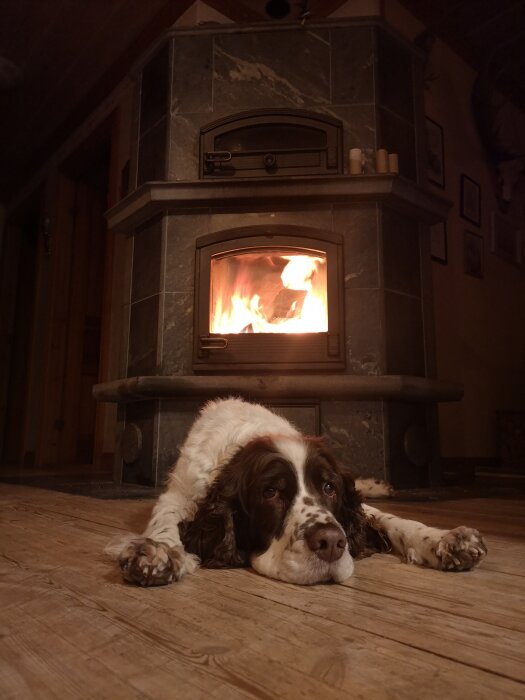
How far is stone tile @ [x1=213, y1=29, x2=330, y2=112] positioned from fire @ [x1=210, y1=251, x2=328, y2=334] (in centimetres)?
111

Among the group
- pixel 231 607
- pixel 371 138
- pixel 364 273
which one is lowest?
pixel 231 607

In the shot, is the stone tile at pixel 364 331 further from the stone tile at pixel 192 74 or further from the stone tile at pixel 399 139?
the stone tile at pixel 192 74

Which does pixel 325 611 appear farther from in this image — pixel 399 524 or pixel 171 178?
pixel 171 178

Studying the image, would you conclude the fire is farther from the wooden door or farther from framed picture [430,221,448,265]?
the wooden door

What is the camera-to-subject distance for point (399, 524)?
5.89ft

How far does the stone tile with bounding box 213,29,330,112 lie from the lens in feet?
13.2

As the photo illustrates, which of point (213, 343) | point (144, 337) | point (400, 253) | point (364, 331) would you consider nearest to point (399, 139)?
point (400, 253)

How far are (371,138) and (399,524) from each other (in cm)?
292

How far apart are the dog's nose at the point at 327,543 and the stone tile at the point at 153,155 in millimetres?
3218

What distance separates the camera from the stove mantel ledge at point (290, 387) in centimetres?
346

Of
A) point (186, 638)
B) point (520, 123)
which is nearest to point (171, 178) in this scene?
point (186, 638)

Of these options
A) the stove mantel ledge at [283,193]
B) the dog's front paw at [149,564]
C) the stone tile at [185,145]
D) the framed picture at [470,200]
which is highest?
the framed picture at [470,200]

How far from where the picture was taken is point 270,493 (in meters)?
1.59

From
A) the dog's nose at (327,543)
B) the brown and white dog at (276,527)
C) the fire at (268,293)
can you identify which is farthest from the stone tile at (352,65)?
the dog's nose at (327,543)
